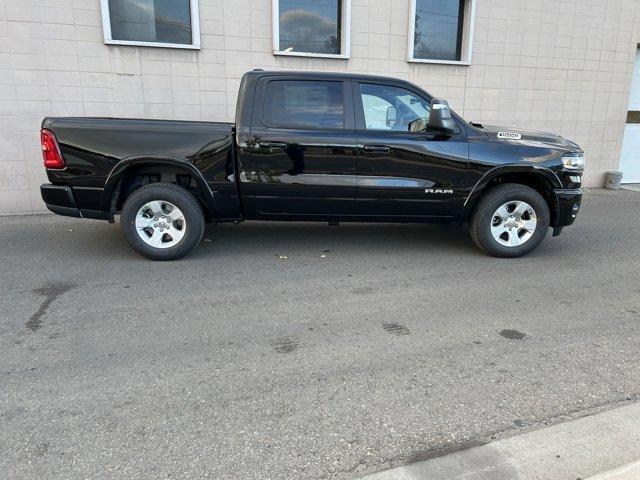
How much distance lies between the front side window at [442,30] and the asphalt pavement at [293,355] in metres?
5.17

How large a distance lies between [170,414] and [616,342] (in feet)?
10.3

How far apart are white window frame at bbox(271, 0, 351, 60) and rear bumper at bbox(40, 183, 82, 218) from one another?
4.48m

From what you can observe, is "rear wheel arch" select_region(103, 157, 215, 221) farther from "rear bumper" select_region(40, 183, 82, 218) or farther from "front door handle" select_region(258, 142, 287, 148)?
"front door handle" select_region(258, 142, 287, 148)

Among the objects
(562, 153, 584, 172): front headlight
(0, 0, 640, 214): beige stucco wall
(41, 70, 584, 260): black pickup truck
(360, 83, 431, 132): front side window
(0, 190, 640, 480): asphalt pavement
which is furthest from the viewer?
(0, 0, 640, 214): beige stucco wall

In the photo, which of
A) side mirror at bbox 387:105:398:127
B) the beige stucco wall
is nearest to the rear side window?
side mirror at bbox 387:105:398:127

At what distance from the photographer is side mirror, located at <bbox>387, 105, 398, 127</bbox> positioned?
17.5ft

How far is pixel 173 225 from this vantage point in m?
5.32

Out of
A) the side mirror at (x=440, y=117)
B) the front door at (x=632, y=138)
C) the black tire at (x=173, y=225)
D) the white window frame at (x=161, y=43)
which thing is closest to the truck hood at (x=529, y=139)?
the side mirror at (x=440, y=117)

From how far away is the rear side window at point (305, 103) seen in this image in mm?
5270

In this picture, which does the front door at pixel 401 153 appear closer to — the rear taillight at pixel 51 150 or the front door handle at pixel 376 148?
the front door handle at pixel 376 148

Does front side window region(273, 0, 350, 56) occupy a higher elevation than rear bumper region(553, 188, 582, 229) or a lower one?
higher

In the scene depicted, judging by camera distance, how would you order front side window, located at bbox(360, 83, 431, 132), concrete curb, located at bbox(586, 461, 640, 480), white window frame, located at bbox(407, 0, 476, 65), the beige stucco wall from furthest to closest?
white window frame, located at bbox(407, 0, 476, 65)
the beige stucco wall
front side window, located at bbox(360, 83, 431, 132)
concrete curb, located at bbox(586, 461, 640, 480)

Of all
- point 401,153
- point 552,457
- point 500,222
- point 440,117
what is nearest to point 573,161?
point 500,222

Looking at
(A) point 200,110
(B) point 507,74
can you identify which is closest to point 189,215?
(A) point 200,110
